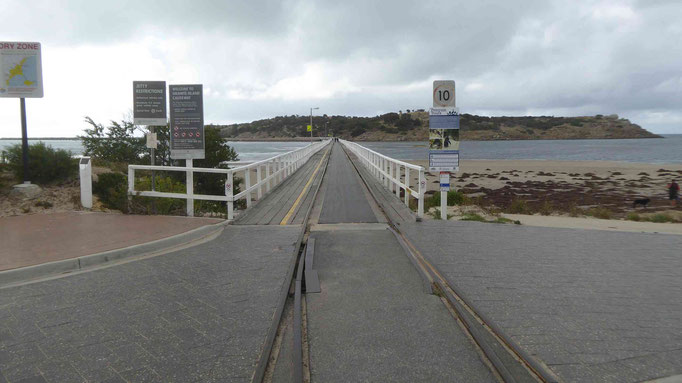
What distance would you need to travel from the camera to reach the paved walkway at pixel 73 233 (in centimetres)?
727

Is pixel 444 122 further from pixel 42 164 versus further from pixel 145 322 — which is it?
pixel 42 164

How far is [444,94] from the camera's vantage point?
1136cm

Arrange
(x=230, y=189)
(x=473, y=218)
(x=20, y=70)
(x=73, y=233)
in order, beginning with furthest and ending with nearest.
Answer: (x=473, y=218) < (x=20, y=70) < (x=230, y=189) < (x=73, y=233)

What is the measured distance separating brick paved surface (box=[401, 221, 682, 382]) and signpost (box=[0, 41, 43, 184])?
9.31 meters

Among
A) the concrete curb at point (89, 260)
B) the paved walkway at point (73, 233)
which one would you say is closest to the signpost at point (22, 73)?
the paved walkway at point (73, 233)

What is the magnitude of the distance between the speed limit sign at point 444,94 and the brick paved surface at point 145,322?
Answer: 5897 millimetres

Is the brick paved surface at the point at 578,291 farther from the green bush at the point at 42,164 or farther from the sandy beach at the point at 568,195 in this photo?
the green bush at the point at 42,164

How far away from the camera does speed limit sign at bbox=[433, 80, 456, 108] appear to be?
11.3 metres

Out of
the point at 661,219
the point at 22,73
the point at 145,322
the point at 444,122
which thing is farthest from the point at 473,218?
the point at 22,73

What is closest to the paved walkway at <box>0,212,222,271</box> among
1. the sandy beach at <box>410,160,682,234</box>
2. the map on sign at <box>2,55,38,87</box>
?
the map on sign at <box>2,55,38,87</box>

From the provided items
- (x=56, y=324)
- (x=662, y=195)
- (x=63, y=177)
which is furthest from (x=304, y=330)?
(x=662, y=195)

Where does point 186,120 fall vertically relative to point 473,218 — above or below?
above

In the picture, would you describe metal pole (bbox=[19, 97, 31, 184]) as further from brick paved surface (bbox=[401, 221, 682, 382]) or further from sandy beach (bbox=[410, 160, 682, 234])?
sandy beach (bbox=[410, 160, 682, 234])

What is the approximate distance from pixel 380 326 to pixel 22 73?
11.3 metres
